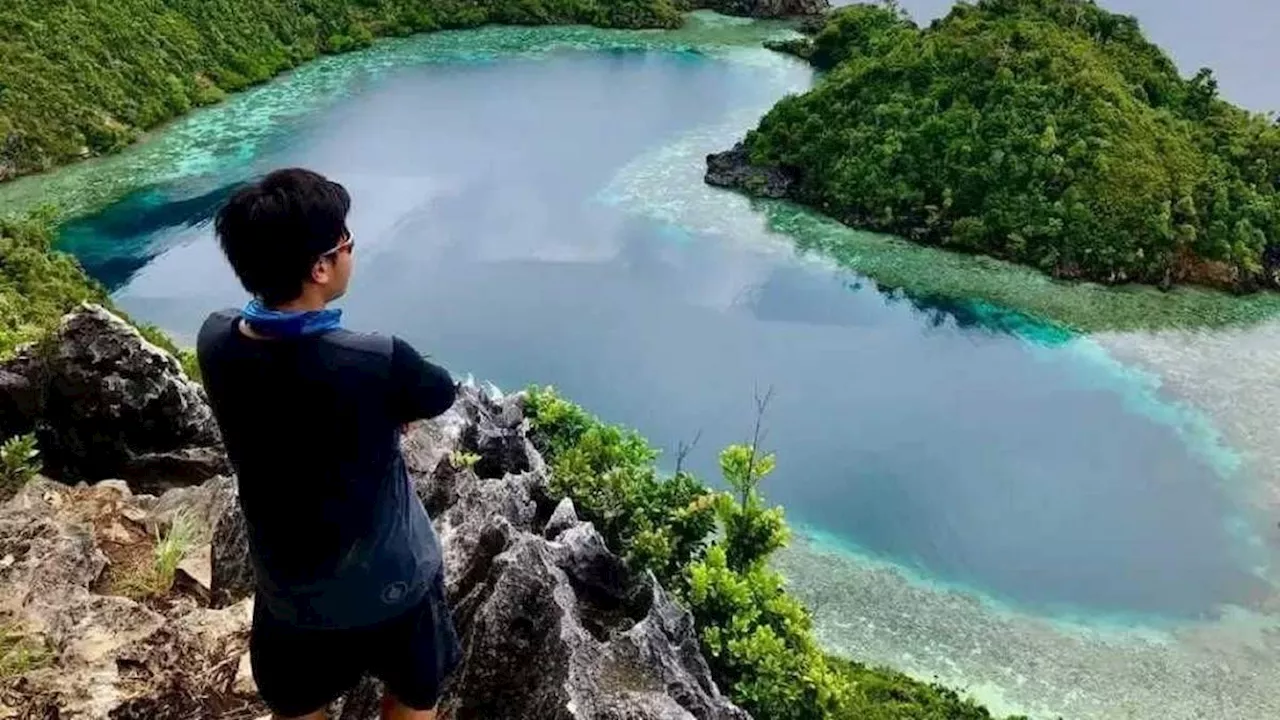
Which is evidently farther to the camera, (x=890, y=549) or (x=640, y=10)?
(x=640, y=10)

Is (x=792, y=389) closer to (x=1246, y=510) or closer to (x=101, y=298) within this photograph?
(x=1246, y=510)

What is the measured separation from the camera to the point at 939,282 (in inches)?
1373

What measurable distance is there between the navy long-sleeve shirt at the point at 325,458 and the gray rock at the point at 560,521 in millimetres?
5515

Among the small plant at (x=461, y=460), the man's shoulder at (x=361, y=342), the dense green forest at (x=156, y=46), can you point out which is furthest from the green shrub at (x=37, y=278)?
the man's shoulder at (x=361, y=342)

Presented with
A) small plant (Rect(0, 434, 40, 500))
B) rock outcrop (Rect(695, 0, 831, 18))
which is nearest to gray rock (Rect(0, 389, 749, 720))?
small plant (Rect(0, 434, 40, 500))

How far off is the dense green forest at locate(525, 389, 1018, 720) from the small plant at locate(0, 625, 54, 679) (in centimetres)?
574

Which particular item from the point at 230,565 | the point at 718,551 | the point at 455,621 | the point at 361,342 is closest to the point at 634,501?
the point at 718,551

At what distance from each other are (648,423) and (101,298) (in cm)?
1513

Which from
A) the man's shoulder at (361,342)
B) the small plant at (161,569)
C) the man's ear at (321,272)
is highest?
the man's ear at (321,272)

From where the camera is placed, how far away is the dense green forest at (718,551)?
1116cm

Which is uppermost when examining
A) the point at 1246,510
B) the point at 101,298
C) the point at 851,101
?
the point at 851,101

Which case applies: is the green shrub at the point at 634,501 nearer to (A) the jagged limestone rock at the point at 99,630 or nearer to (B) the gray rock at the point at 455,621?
(B) the gray rock at the point at 455,621

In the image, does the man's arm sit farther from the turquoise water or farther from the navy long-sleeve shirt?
the turquoise water

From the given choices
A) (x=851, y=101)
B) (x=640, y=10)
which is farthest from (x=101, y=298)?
(x=640, y=10)
